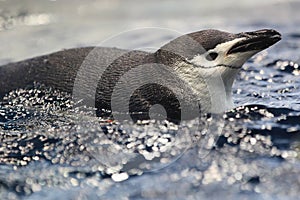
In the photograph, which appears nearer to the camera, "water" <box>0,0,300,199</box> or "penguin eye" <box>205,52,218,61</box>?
"water" <box>0,0,300,199</box>

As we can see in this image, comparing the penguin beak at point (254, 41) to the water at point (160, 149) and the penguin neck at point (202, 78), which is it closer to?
the penguin neck at point (202, 78)

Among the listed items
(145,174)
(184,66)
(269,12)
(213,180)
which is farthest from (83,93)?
→ (269,12)

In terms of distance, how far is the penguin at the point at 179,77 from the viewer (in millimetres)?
2801

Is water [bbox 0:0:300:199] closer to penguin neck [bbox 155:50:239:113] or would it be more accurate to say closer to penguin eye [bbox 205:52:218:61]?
penguin neck [bbox 155:50:239:113]

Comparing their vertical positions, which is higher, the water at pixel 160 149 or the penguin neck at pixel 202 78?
the penguin neck at pixel 202 78

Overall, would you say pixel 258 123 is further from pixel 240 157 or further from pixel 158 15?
pixel 158 15

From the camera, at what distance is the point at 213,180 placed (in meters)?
2.33

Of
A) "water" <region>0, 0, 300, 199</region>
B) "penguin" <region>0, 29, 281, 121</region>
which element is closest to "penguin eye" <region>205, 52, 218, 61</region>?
"penguin" <region>0, 29, 281, 121</region>

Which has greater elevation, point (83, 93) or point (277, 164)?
point (83, 93)

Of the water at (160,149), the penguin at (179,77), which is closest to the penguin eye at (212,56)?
the penguin at (179,77)

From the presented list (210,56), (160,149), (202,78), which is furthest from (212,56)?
(160,149)

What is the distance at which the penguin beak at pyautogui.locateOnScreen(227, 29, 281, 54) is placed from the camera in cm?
279

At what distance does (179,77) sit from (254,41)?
0.37 metres

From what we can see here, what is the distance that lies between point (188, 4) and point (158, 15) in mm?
398
